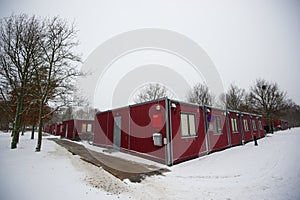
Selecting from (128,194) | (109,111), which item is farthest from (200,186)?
(109,111)

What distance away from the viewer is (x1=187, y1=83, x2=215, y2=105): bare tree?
32.0 metres

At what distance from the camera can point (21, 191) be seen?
3568 millimetres

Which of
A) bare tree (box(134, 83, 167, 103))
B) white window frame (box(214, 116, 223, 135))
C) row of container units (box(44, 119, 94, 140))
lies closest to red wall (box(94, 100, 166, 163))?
white window frame (box(214, 116, 223, 135))

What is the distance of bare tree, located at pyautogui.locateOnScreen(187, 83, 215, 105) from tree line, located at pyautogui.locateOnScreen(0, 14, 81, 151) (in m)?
27.3

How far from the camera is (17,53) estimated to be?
923 centimetres

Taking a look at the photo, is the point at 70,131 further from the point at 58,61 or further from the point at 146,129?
the point at 146,129

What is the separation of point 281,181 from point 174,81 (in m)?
24.9

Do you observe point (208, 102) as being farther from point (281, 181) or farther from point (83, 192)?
point (83, 192)

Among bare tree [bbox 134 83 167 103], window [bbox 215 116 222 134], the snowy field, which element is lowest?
the snowy field

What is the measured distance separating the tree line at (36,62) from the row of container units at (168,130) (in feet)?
14.2

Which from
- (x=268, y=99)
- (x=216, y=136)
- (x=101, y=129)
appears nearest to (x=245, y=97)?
(x=268, y=99)

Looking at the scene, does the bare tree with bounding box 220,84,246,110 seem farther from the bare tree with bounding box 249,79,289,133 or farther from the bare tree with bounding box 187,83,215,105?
the bare tree with bounding box 187,83,215,105

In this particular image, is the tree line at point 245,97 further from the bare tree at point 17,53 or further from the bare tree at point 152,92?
the bare tree at point 17,53

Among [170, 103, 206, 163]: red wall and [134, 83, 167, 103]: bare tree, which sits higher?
[134, 83, 167, 103]: bare tree
